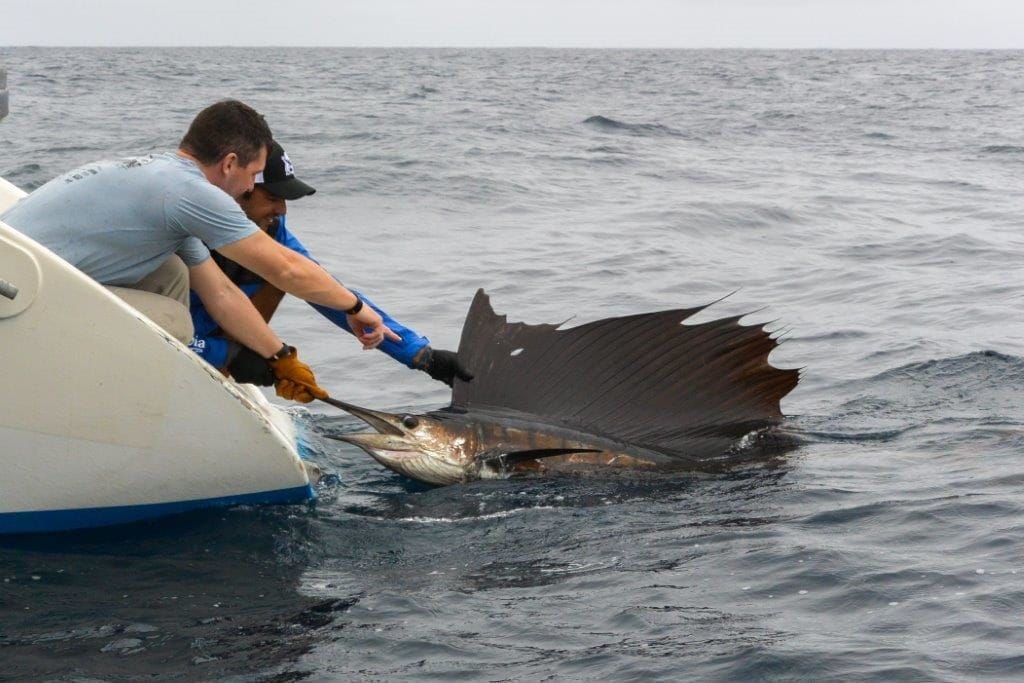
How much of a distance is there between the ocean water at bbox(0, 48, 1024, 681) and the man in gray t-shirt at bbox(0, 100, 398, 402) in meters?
0.57

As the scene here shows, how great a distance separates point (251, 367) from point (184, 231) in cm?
50

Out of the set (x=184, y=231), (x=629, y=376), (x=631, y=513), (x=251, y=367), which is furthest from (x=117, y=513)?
(x=629, y=376)

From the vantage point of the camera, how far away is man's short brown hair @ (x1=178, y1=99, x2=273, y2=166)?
3768 millimetres

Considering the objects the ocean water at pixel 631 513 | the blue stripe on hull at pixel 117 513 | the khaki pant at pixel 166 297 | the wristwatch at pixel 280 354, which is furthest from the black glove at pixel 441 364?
the khaki pant at pixel 166 297

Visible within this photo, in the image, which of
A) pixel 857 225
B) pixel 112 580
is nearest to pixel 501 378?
pixel 112 580

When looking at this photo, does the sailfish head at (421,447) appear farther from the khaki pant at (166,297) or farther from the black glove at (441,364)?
the khaki pant at (166,297)

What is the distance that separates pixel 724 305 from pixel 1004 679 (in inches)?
206

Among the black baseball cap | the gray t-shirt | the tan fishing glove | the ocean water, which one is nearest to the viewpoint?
the ocean water

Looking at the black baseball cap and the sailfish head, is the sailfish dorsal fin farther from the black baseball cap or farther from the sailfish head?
the black baseball cap

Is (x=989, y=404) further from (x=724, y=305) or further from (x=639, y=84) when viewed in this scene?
(x=639, y=84)

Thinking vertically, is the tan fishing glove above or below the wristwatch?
below

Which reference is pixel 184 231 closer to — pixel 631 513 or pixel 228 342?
pixel 228 342

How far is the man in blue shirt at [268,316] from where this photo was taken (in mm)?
3982

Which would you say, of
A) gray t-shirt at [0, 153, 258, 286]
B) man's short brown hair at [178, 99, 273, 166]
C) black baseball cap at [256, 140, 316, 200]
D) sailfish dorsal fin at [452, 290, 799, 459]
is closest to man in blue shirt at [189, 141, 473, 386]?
black baseball cap at [256, 140, 316, 200]
